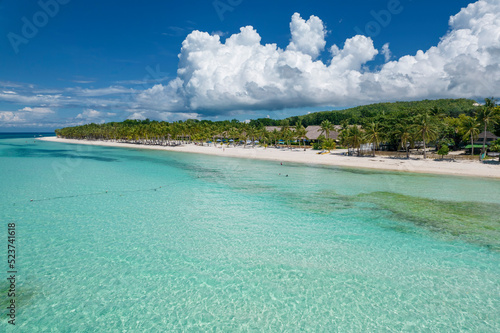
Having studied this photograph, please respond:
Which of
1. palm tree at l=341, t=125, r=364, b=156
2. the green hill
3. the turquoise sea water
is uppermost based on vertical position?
the green hill

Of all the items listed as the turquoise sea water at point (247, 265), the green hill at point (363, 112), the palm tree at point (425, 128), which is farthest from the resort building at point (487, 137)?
the green hill at point (363, 112)

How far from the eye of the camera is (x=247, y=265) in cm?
1140

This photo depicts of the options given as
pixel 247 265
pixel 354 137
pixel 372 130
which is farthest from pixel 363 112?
pixel 247 265

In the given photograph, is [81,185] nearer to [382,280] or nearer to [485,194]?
[382,280]

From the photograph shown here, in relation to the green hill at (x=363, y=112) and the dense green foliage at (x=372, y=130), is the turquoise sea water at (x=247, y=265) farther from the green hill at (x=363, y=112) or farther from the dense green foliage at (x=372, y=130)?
the green hill at (x=363, y=112)

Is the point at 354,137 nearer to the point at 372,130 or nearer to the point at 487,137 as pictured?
the point at 372,130

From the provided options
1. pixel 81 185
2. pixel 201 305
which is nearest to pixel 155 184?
pixel 81 185

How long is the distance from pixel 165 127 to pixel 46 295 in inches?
3758

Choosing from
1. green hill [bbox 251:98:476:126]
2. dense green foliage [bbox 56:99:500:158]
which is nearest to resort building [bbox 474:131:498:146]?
dense green foliage [bbox 56:99:500:158]

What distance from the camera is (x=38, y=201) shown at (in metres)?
20.7

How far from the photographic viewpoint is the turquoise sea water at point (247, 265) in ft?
27.1

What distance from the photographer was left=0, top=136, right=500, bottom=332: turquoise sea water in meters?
8.27

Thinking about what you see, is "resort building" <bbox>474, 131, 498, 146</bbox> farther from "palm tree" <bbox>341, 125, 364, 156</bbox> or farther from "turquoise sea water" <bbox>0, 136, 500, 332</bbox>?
"turquoise sea water" <bbox>0, 136, 500, 332</bbox>

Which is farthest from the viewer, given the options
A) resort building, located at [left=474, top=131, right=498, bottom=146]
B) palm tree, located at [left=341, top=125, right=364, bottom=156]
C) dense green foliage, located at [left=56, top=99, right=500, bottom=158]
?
resort building, located at [left=474, top=131, right=498, bottom=146]
